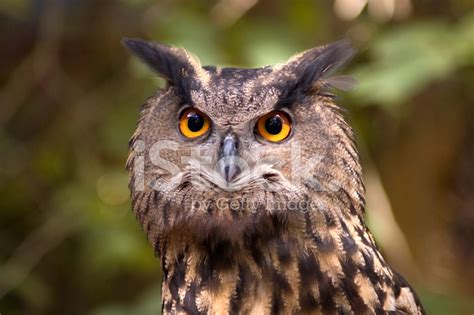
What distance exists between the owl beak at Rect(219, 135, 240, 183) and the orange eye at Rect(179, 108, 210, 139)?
0.07 metres

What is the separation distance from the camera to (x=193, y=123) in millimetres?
1667

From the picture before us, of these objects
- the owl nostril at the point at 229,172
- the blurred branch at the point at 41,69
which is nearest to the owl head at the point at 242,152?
the owl nostril at the point at 229,172

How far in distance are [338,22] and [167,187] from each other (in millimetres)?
1394

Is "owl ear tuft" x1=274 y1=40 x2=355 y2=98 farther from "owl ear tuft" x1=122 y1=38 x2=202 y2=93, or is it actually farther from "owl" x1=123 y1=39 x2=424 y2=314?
"owl ear tuft" x1=122 y1=38 x2=202 y2=93

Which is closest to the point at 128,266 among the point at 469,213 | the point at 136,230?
the point at 136,230

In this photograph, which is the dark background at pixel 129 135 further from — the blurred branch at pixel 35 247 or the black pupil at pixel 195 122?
the black pupil at pixel 195 122

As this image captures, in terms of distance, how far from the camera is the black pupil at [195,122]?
1661mm

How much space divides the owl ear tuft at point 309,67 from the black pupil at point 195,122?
0.17 metres

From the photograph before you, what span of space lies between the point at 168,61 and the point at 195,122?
6.7 inches

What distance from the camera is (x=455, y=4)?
2.81m

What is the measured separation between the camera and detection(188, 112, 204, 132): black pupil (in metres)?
1.66

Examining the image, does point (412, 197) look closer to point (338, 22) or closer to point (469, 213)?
point (469, 213)

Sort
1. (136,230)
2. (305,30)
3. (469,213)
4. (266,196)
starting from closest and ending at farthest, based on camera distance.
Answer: (266,196) → (305,30) → (136,230) → (469,213)

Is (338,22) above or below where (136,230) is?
above
